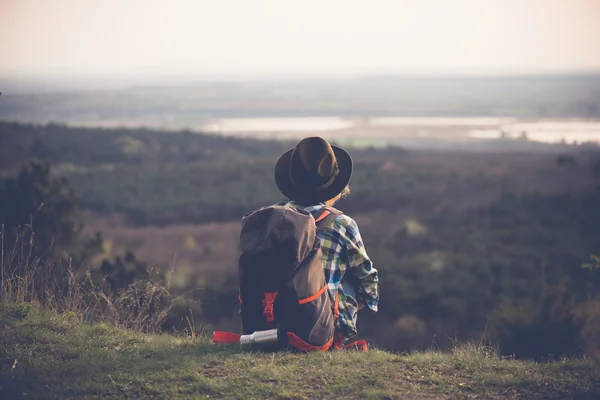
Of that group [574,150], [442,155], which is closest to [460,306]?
[574,150]

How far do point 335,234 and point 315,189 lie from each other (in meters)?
0.35

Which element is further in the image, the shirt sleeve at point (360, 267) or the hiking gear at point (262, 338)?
the shirt sleeve at point (360, 267)

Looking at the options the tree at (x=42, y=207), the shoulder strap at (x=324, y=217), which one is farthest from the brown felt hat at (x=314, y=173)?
the tree at (x=42, y=207)

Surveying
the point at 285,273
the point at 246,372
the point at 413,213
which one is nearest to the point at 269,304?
the point at 285,273

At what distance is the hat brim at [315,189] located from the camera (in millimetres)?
5348

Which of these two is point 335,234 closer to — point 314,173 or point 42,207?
point 314,173

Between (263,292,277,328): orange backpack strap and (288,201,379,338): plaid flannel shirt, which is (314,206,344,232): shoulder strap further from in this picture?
(263,292,277,328): orange backpack strap

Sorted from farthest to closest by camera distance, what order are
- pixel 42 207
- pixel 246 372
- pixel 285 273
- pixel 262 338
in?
1. pixel 42 207
2. pixel 262 338
3. pixel 246 372
4. pixel 285 273

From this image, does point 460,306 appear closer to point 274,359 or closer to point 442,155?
point 274,359

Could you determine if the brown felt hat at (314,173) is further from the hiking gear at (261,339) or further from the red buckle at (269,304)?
the hiking gear at (261,339)

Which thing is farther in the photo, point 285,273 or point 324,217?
point 324,217

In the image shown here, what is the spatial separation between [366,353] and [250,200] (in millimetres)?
31024

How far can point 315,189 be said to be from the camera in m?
5.32

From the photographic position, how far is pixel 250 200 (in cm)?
3644
